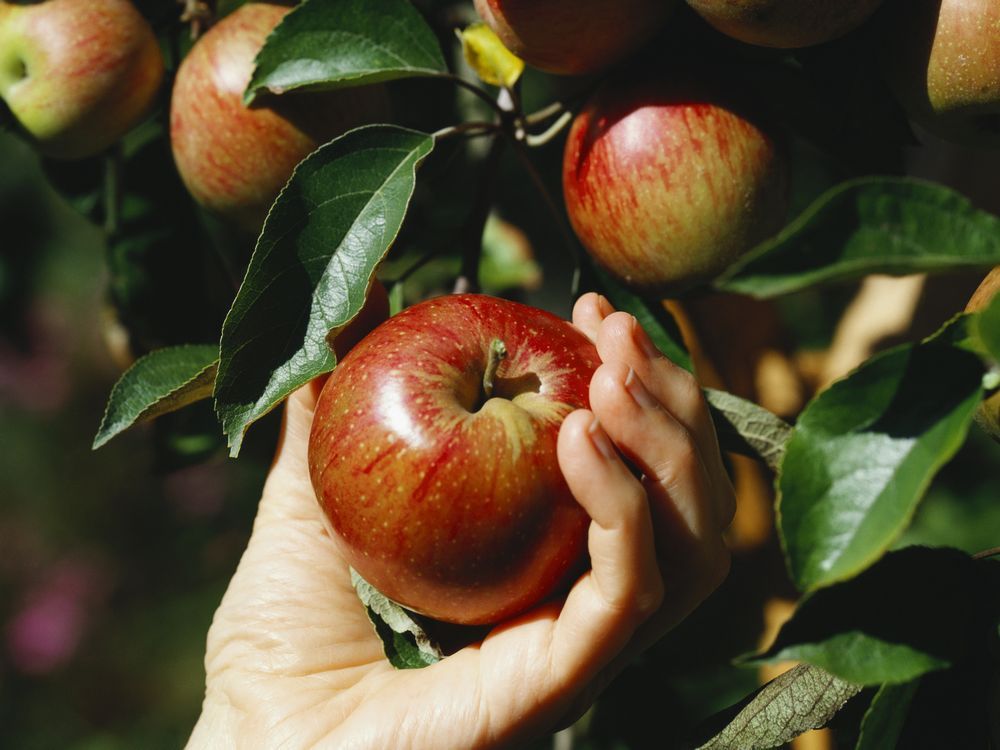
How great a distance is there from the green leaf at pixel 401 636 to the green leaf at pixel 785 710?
268 mm

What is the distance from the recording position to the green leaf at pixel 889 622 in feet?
1.81

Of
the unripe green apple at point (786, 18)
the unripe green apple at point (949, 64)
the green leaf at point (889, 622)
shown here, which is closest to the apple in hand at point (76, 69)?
the unripe green apple at point (786, 18)

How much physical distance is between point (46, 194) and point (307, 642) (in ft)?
7.07

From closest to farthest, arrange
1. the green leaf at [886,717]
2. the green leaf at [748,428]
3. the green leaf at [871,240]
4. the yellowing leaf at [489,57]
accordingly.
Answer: the green leaf at [871,240], the green leaf at [886,717], the green leaf at [748,428], the yellowing leaf at [489,57]

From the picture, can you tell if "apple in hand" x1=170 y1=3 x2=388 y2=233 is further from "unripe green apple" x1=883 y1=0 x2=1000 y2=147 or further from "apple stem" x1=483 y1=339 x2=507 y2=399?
"unripe green apple" x1=883 y1=0 x2=1000 y2=147

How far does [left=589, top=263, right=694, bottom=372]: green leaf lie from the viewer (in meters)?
0.92

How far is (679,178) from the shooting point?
31.4 inches

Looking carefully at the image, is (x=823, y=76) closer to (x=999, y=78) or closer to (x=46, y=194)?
(x=999, y=78)

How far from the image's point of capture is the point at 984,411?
73 centimetres

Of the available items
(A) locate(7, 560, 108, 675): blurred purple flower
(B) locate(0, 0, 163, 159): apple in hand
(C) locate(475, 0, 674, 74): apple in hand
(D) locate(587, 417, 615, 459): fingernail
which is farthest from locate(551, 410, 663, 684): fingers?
(A) locate(7, 560, 108, 675): blurred purple flower

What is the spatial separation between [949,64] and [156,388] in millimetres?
741

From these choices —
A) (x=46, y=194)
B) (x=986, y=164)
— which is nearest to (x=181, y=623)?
(x=46, y=194)

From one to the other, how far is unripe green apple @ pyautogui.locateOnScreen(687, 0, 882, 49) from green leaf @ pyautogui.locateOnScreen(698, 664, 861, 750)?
1.64 feet

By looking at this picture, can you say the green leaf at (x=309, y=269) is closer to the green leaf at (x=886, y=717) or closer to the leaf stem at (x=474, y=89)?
the leaf stem at (x=474, y=89)
